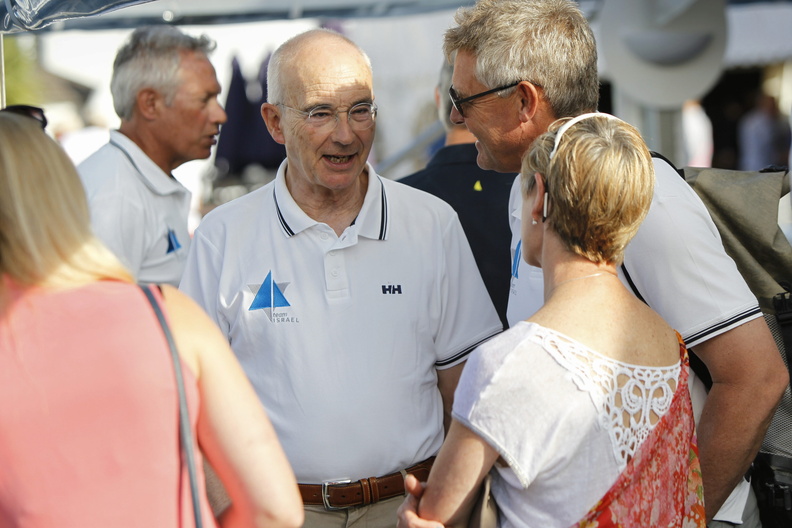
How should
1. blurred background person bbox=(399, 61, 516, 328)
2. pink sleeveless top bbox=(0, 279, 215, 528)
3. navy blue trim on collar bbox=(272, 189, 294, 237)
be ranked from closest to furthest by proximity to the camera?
1. pink sleeveless top bbox=(0, 279, 215, 528)
2. navy blue trim on collar bbox=(272, 189, 294, 237)
3. blurred background person bbox=(399, 61, 516, 328)

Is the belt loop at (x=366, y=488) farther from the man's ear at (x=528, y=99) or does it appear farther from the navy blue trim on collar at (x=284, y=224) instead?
the man's ear at (x=528, y=99)

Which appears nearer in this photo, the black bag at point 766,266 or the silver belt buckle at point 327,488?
the black bag at point 766,266

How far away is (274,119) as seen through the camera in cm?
276

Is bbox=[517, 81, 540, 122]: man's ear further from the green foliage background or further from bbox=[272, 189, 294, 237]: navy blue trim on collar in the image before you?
the green foliage background

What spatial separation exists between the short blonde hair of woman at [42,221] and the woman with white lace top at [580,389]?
29.3 inches

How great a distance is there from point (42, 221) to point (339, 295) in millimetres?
1099

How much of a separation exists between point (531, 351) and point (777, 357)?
0.75 metres

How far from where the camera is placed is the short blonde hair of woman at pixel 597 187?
5.74ft

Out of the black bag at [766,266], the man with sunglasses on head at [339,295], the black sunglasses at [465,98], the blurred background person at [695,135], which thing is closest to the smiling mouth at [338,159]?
the man with sunglasses on head at [339,295]

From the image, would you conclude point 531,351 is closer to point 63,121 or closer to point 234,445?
point 234,445

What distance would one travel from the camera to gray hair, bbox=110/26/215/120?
12.4 feet

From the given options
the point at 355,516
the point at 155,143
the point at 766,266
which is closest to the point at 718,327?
the point at 766,266

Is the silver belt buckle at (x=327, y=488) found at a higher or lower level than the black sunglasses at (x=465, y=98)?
lower

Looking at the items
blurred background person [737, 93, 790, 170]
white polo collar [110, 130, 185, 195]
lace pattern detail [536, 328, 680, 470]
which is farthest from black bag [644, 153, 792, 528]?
blurred background person [737, 93, 790, 170]
